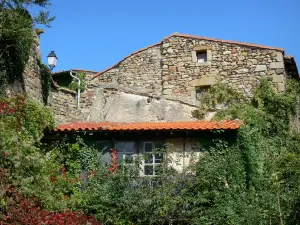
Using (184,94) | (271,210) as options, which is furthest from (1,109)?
(184,94)

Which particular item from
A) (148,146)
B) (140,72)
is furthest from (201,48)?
(148,146)

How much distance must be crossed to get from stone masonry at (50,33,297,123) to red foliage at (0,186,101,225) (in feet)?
19.2

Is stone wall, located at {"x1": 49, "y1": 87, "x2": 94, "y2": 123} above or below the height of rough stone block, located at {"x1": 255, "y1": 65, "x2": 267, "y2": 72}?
below

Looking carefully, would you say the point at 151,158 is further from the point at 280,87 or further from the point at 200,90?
the point at 280,87

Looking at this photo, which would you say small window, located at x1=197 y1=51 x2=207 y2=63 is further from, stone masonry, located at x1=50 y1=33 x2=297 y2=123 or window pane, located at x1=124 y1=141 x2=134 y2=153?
window pane, located at x1=124 y1=141 x2=134 y2=153

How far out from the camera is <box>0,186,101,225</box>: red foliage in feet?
30.2

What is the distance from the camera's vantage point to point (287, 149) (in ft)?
47.4

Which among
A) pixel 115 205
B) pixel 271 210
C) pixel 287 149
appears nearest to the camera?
pixel 271 210

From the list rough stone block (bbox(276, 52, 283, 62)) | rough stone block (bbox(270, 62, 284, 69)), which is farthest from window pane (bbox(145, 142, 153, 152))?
rough stone block (bbox(276, 52, 283, 62))

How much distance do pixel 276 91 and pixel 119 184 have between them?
301 inches

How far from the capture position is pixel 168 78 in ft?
60.1

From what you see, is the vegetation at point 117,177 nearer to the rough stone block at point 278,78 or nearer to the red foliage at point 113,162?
the red foliage at point 113,162

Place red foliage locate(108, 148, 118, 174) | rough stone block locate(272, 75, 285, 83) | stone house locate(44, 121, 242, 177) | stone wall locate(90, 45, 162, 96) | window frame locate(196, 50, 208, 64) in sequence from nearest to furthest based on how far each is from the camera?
red foliage locate(108, 148, 118, 174) < stone house locate(44, 121, 242, 177) < rough stone block locate(272, 75, 285, 83) < window frame locate(196, 50, 208, 64) < stone wall locate(90, 45, 162, 96)

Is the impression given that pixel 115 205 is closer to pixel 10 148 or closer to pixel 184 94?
pixel 10 148
